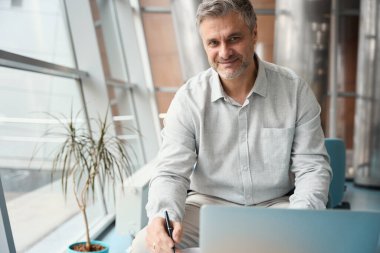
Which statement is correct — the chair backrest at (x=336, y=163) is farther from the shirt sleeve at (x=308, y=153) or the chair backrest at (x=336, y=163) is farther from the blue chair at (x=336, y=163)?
the shirt sleeve at (x=308, y=153)

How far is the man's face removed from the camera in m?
1.75

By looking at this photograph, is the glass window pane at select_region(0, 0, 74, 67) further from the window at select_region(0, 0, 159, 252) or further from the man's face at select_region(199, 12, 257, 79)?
the man's face at select_region(199, 12, 257, 79)

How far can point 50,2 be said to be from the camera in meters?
3.65

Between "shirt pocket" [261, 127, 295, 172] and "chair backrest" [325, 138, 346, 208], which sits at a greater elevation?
"shirt pocket" [261, 127, 295, 172]

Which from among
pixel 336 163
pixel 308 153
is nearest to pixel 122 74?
pixel 336 163

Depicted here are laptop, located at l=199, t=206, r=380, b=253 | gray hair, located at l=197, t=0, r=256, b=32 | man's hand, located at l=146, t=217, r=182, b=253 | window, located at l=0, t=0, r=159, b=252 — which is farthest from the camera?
window, located at l=0, t=0, r=159, b=252

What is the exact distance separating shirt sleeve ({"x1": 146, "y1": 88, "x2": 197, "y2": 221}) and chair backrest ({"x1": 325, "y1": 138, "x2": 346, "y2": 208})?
4.66 feet

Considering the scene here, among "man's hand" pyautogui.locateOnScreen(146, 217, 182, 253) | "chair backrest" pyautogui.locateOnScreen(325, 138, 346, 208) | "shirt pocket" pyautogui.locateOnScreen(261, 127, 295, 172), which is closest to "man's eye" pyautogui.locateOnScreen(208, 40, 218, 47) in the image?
"shirt pocket" pyautogui.locateOnScreen(261, 127, 295, 172)

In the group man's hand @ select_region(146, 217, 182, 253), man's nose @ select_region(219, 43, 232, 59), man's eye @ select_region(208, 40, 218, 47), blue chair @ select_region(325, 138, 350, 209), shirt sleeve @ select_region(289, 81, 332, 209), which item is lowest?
blue chair @ select_region(325, 138, 350, 209)

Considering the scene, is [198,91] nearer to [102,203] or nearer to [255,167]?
[255,167]

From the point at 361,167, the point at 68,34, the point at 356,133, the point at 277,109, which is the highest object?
the point at 68,34

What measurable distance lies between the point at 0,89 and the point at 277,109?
1725 mm

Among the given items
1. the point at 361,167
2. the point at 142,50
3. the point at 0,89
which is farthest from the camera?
the point at 142,50

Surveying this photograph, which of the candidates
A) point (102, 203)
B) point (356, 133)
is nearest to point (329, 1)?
point (356, 133)
